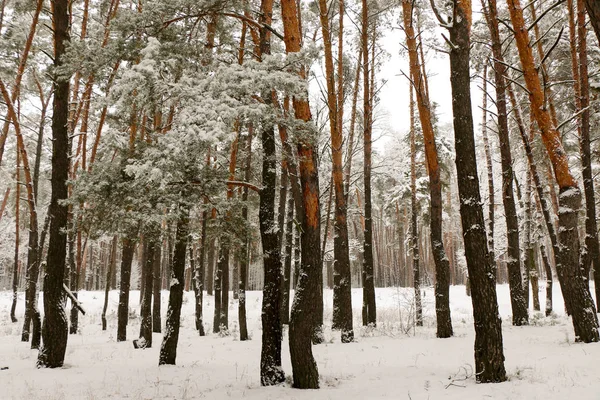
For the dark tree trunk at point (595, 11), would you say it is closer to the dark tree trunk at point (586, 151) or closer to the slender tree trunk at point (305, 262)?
the slender tree trunk at point (305, 262)

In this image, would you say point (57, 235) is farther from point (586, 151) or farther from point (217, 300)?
point (586, 151)

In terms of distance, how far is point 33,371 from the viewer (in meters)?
7.71

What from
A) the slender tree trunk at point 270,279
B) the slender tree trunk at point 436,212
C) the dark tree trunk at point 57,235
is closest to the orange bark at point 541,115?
the slender tree trunk at point 436,212

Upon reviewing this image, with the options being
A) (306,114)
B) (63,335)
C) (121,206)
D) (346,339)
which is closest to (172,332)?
(63,335)

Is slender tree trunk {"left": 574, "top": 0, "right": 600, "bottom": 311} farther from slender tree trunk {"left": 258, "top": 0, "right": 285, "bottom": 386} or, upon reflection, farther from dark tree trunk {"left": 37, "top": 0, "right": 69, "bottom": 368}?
dark tree trunk {"left": 37, "top": 0, "right": 69, "bottom": 368}

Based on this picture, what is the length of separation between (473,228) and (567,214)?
368 cm

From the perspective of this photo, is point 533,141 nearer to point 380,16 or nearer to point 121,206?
point 380,16

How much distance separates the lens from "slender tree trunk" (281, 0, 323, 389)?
6.06 m

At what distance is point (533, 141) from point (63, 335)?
15933mm

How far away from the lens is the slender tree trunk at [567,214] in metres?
7.63

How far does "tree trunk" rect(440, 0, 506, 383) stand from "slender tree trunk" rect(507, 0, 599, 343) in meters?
3.09

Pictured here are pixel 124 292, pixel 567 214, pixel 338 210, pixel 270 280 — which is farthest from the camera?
pixel 124 292

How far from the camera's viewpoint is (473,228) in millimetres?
5723

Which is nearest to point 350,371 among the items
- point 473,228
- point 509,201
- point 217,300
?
point 473,228
